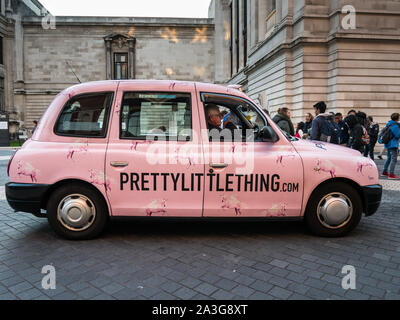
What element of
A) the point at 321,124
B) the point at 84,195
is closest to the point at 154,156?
the point at 84,195

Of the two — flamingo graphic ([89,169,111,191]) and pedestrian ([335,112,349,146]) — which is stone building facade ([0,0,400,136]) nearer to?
pedestrian ([335,112,349,146])

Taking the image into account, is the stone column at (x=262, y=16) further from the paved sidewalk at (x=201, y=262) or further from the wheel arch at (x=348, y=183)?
the wheel arch at (x=348, y=183)

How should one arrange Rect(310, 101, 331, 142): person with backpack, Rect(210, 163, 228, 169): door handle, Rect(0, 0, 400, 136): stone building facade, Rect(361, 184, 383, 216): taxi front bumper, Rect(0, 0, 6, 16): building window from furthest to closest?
1. Rect(0, 0, 6, 16): building window
2. Rect(0, 0, 400, 136): stone building facade
3. Rect(310, 101, 331, 142): person with backpack
4. Rect(361, 184, 383, 216): taxi front bumper
5. Rect(210, 163, 228, 169): door handle

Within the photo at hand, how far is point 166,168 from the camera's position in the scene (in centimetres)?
393

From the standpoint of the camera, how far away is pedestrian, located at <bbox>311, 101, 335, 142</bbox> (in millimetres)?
7758

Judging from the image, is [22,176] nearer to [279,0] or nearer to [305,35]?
[305,35]

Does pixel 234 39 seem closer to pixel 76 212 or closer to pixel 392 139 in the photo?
pixel 392 139

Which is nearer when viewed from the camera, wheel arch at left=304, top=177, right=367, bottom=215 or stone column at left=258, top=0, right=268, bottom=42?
wheel arch at left=304, top=177, right=367, bottom=215

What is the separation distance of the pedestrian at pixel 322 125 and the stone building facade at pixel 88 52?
34.7m

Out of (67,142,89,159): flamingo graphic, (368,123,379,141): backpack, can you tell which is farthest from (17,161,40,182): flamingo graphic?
(368,123,379,141): backpack

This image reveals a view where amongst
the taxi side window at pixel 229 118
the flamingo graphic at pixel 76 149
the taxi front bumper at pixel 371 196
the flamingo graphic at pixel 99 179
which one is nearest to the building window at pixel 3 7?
the flamingo graphic at pixel 76 149

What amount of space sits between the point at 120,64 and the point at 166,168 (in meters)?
40.5

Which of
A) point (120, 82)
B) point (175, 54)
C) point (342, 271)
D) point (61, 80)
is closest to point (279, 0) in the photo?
point (120, 82)

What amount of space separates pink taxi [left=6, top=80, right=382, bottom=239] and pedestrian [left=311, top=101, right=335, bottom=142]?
3.77 metres
